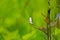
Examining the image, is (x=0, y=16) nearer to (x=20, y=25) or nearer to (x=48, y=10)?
(x=20, y=25)

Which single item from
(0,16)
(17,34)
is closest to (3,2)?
(0,16)

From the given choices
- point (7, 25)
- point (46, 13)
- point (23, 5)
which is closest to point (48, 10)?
point (46, 13)

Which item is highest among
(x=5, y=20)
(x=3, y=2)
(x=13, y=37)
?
(x=3, y=2)

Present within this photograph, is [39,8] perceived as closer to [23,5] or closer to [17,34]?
[23,5]

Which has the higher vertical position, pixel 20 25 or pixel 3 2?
pixel 3 2

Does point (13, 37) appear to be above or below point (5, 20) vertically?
below
